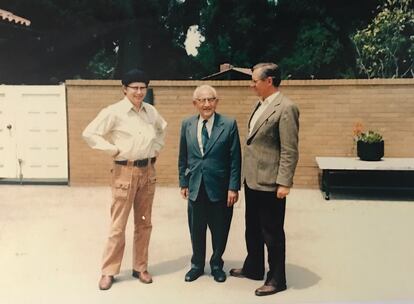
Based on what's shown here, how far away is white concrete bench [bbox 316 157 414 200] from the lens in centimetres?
630

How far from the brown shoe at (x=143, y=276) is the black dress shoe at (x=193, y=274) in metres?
0.26

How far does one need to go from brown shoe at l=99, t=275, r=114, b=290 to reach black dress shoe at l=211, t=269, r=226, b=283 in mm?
715

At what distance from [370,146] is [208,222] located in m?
3.74

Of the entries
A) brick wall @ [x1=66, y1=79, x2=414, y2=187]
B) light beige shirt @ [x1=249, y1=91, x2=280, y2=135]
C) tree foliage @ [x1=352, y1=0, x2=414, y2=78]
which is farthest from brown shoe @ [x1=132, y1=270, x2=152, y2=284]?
tree foliage @ [x1=352, y1=0, x2=414, y2=78]

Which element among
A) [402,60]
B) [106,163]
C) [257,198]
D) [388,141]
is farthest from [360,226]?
[106,163]

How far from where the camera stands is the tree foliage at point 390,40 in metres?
5.92

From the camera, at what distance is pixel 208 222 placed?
360cm

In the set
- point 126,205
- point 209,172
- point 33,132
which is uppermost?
point 33,132

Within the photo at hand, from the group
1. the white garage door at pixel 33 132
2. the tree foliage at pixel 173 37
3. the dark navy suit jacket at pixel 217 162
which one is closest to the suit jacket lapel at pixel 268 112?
the dark navy suit jacket at pixel 217 162

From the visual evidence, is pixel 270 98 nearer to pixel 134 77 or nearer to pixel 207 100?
pixel 207 100

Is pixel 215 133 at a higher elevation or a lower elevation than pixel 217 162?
higher

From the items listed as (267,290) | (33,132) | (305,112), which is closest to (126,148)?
(267,290)

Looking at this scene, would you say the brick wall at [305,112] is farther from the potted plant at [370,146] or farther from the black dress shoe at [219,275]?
the black dress shoe at [219,275]

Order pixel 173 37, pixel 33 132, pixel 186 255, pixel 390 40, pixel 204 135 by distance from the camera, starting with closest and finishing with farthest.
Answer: pixel 204 135
pixel 186 255
pixel 173 37
pixel 390 40
pixel 33 132
